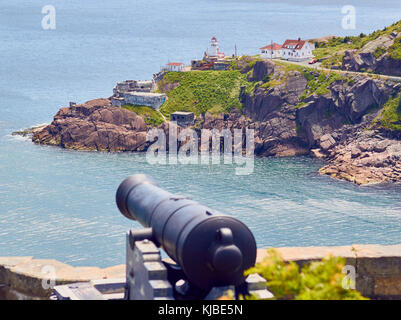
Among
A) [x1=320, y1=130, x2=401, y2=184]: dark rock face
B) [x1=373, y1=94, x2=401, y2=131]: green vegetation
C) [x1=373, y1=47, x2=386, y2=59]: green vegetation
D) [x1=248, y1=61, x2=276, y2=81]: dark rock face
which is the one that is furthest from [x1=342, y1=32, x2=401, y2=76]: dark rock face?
[x1=248, y1=61, x2=276, y2=81]: dark rock face

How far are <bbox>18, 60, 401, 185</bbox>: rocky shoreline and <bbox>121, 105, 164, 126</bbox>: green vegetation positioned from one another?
4.98 ft

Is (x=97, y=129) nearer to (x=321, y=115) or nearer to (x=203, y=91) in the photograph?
(x=203, y=91)

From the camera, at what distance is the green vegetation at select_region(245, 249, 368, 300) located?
12391mm

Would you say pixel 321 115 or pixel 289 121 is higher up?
pixel 321 115

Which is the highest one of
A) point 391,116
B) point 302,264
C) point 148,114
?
point 302,264

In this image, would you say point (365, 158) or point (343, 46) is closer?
point (365, 158)

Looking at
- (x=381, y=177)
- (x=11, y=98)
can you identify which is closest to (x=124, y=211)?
(x=381, y=177)

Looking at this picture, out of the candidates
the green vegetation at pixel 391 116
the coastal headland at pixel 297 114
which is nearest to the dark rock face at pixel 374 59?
the coastal headland at pixel 297 114

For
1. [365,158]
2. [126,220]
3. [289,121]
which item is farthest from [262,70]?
[126,220]

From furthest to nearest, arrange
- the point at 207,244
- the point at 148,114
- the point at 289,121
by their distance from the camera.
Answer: the point at 148,114, the point at 289,121, the point at 207,244

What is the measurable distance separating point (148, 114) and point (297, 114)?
23038mm

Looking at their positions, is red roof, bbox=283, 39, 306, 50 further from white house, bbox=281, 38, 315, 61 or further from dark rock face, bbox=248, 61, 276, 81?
dark rock face, bbox=248, 61, 276, 81

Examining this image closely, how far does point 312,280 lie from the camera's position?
12500mm

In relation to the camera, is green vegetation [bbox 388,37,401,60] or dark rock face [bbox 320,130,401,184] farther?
green vegetation [bbox 388,37,401,60]
